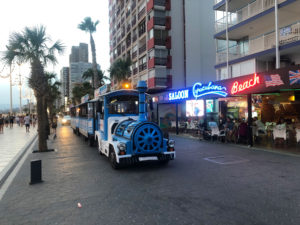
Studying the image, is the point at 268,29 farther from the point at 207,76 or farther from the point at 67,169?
the point at 67,169

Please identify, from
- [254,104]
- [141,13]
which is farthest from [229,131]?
[141,13]

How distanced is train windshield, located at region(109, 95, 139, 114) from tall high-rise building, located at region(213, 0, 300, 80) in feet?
37.6

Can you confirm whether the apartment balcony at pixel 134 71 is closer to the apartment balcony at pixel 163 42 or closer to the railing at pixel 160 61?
the apartment balcony at pixel 163 42

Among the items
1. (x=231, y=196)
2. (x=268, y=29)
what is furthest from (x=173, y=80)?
(x=231, y=196)

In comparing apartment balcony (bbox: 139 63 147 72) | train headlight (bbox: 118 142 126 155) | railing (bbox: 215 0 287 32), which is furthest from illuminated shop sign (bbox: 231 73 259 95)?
apartment balcony (bbox: 139 63 147 72)

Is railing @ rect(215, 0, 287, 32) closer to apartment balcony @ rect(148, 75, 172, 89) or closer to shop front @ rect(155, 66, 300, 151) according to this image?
shop front @ rect(155, 66, 300, 151)

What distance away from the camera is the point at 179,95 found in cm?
1817

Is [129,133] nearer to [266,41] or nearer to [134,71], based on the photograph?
[266,41]

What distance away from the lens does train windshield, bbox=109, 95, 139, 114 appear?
9.46m

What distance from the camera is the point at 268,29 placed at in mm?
19156

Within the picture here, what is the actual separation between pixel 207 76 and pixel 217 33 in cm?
1337

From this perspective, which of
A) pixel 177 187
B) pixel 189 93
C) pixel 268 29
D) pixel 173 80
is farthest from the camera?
pixel 173 80

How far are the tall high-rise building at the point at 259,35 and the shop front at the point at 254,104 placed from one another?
294 cm

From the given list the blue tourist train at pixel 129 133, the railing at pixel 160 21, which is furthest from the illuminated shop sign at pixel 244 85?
the railing at pixel 160 21
